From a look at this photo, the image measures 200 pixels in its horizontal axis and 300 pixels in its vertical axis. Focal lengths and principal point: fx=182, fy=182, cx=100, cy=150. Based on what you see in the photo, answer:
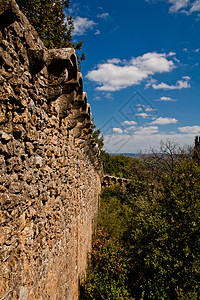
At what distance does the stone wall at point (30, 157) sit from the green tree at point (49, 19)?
4385 millimetres

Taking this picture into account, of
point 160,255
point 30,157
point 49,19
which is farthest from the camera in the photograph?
point 49,19

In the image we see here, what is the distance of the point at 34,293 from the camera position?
5.73 ft

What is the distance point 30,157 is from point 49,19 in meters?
7.31

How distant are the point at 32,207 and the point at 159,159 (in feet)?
40.4

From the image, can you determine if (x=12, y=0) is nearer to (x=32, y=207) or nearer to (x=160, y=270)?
(x=32, y=207)

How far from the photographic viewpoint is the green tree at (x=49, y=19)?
618 centimetres

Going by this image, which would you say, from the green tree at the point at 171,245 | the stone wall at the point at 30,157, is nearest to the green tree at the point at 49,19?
the stone wall at the point at 30,157

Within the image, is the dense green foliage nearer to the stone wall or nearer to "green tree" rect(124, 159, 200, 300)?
"green tree" rect(124, 159, 200, 300)

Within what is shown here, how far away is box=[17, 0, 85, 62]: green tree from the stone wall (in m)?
4.39

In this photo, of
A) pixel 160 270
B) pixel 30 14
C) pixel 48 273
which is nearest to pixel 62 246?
pixel 48 273

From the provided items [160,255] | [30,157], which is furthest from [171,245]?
[30,157]

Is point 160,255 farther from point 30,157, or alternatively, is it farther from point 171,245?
point 30,157

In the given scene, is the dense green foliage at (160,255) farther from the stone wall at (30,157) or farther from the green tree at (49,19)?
the green tree at (49,19)

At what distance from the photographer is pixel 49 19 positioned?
685 cm
